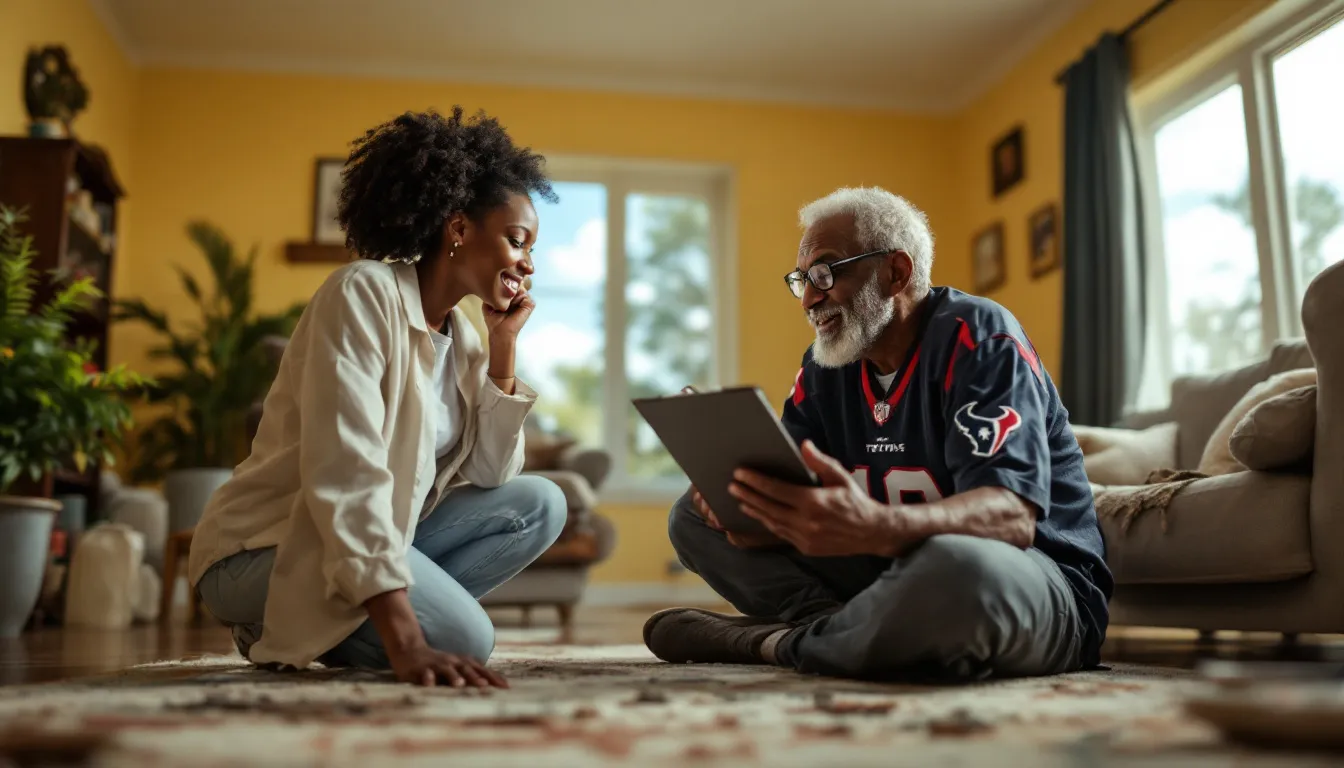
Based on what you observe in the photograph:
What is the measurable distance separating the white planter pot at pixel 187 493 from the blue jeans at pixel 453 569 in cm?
318

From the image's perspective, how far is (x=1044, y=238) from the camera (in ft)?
17.5

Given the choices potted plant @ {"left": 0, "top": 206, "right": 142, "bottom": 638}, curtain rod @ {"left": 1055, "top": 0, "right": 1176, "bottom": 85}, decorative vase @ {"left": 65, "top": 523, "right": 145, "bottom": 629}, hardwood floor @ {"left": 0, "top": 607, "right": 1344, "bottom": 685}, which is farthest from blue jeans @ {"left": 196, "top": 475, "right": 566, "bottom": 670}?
curtain rod @ {"left": 1055, "top": 0, "right": 1176, "bottom": 85}

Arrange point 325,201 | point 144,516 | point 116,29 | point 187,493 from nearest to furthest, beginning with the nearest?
point 144,516, point 187,493, point 116,29, point 325,201

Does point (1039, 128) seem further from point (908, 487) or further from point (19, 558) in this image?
point (19, 558)

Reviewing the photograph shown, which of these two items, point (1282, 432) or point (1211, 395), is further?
point (1211, 395)

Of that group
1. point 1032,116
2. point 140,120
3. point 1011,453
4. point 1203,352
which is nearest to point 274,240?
point 140,120

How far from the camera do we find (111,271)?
4.80 metres

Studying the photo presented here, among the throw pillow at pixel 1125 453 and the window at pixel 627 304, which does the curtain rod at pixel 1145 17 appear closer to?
the throw pillow at pixel 1125 453

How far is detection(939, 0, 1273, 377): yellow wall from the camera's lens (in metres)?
4.45

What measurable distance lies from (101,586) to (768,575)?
2.76 metres

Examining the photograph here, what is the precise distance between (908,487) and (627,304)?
437cm

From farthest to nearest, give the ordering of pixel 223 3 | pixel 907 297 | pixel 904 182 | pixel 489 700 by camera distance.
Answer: pixel 904 182, pixel 223 3, pixel 907 297, pixel 489 700

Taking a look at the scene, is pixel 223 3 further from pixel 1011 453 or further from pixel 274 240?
pixel 1011 453

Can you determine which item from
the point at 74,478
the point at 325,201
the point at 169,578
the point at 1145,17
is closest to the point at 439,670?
the point at 169,578
